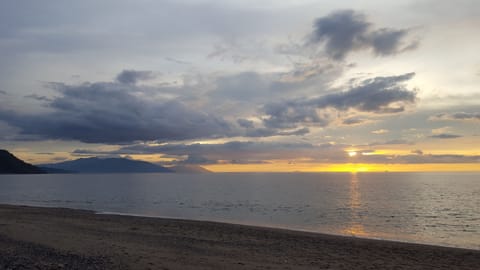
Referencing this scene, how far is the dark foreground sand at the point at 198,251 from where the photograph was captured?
1858cm

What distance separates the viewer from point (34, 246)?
22.5 m

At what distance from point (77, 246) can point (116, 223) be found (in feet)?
50.4

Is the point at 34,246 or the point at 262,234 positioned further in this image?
the point at 262,234

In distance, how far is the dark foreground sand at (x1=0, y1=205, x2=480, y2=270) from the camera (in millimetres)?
18578

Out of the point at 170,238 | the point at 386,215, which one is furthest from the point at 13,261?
the point at 386,215

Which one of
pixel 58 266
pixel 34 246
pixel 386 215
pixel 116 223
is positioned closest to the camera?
pixel 58 266

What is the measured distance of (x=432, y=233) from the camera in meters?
39.0

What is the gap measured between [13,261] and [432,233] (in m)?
37.4

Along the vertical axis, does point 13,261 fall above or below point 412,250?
above

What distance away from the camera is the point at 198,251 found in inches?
914

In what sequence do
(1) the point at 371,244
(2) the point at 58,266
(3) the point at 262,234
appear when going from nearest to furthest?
(2) the point at 58,266 → (1) the point at 371,244 → (3) the point at 262,234

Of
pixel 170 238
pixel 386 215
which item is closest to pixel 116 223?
pixel 170 238

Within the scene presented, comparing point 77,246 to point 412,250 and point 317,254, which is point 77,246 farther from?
point 412,250

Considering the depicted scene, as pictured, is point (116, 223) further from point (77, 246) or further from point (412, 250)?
point (412, 250)
